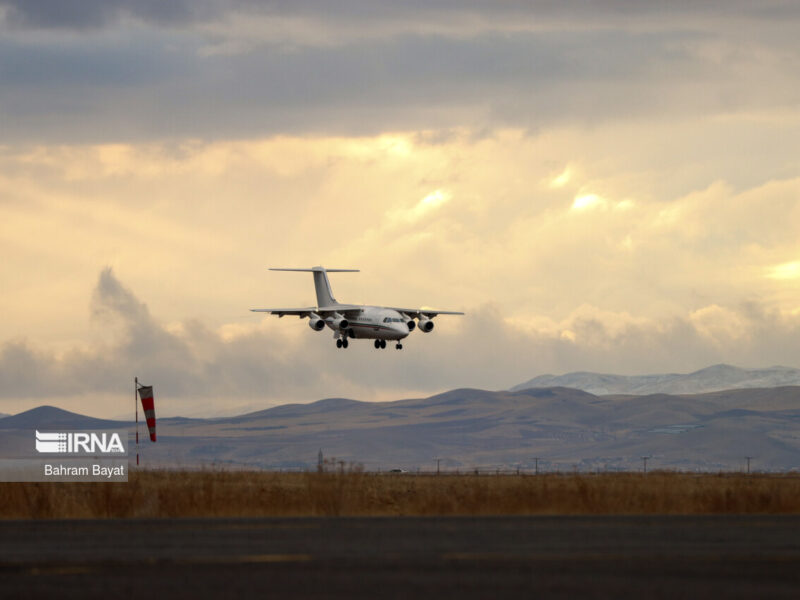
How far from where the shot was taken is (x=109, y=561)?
17.5m

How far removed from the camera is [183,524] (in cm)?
2461

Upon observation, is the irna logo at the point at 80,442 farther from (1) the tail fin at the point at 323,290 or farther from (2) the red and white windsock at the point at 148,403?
(1) the tail fin at the point at 323,290

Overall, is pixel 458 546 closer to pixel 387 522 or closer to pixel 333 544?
pixel 333 544

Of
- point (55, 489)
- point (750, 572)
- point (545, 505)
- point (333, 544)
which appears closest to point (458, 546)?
point (333, 544)

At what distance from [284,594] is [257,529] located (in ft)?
30.4

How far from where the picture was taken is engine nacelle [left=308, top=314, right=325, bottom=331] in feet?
354

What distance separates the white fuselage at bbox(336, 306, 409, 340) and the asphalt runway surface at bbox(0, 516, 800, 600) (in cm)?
7737

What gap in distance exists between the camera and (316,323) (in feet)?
357

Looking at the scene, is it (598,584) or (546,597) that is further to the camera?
(598,584)

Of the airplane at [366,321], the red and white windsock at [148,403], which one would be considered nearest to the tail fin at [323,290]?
the airplane at [366,321]

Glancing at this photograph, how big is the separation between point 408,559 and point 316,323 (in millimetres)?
91638

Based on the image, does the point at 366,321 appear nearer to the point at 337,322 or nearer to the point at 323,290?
the point at 337,322

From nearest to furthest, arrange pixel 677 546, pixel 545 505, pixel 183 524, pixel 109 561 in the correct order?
1. pixel 109 561
2. pixel 677 546
3. pixel 183 524
4. pixel 545 505

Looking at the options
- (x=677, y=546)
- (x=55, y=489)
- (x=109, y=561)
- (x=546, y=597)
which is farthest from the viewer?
(x=55, y=489)
